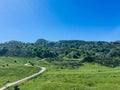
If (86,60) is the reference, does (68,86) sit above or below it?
below

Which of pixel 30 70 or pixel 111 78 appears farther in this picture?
pixel 30 70

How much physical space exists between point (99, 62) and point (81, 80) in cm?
7522

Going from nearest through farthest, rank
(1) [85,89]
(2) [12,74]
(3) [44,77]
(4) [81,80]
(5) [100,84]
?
(1) [85,89], (5) [100,84], (4) [81,80], (3) [44,77], (2) [12,74]

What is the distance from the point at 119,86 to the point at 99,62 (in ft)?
276

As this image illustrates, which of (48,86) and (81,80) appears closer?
(48,86)

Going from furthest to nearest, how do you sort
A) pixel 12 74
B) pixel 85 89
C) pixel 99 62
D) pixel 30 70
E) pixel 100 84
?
pixel 99 62
pixel 30 70
pixel 12 74
pixel 100 84
pixel 85 89

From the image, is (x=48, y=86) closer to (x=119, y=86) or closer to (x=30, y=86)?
(x=30, y=86)

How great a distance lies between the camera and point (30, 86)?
85.6m

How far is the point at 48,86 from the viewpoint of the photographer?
8231cm

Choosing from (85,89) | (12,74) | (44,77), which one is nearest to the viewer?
(85,89)

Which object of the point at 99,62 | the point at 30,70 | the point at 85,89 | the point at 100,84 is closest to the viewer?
the point at 85,89

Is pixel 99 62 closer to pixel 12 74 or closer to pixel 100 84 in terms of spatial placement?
pixel 12 74

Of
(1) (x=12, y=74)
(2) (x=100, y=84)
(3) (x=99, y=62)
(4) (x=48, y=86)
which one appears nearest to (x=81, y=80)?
(2) (x=100, y=84)

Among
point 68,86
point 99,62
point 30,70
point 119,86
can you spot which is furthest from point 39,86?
point 99,62
